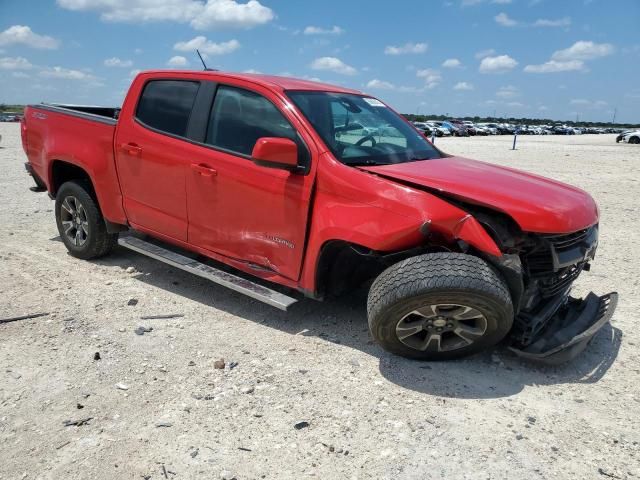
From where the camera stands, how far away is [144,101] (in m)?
4.70

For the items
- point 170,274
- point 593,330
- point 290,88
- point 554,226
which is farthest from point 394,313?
point 170,274

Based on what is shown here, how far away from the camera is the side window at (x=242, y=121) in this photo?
3902mm

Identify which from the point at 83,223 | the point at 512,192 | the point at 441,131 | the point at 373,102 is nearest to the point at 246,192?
the point at 373,102

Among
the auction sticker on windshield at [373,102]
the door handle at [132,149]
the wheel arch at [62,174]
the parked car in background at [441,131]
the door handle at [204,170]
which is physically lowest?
the parked car in background at [441,131]

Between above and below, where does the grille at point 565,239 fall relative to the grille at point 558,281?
above

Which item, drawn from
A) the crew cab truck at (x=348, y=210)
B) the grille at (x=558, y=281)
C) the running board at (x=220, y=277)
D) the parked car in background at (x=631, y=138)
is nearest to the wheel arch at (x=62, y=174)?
the crew cab truck at (x=348, y=210)

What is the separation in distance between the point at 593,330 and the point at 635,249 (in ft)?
11.5

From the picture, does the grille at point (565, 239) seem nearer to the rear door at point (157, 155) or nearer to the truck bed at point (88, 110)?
the rear door at point (157, 155)

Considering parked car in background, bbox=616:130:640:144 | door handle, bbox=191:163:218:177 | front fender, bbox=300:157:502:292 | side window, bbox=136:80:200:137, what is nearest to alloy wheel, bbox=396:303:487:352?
front fender, bbox=300:157:502:292

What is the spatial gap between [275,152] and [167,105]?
157 centimetres

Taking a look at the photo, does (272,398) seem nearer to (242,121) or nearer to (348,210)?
(348,210)

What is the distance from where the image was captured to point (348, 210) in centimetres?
342

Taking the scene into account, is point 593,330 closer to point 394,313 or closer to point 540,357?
point 540,357

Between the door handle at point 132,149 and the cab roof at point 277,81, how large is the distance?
698 millimetres
